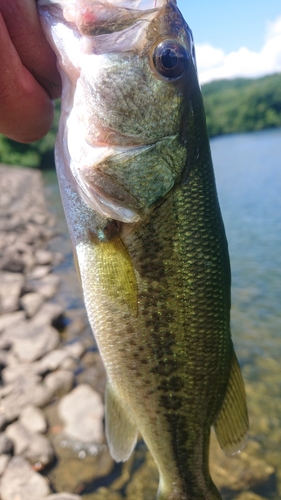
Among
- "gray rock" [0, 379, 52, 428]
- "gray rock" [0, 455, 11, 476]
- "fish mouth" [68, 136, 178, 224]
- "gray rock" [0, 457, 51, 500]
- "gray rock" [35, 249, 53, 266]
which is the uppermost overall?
"fish mouth" [68, 136, 178, 224]

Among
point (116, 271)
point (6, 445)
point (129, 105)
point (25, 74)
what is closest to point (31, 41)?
point (25, 74)

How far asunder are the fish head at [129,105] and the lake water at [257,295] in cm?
380

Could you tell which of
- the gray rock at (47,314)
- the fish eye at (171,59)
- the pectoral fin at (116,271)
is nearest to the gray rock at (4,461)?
the gray rock at (47,314)

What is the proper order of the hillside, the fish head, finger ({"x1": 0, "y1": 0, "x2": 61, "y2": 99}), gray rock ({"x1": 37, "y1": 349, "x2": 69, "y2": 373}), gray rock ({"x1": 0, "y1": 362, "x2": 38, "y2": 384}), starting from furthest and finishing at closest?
the hillside
gray rock ({"x1": 37, "y1": 349, "x2": 69, "y2": 373})
gray rock ({"x1": 0, "y1": 362, "x2": 38, "y2": 384})
the fish head
finger ({"x1": 0, "y1": 0, "x2": 61, "y2": 99})

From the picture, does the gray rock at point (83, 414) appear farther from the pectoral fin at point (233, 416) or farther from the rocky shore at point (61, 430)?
the pectoral fin at point (233, 416)

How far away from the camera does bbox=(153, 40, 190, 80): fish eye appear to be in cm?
181

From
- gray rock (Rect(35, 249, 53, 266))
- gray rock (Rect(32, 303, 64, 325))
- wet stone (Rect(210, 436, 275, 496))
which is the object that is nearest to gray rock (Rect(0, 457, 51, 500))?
wet stone (Rect(210, 436, 275, 496))

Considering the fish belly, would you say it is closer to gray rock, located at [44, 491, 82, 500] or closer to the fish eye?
the fish eye

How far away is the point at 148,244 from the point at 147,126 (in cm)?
52

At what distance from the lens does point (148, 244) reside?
1.93 meters

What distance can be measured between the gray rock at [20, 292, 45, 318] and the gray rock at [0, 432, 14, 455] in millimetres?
2974

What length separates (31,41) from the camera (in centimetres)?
167

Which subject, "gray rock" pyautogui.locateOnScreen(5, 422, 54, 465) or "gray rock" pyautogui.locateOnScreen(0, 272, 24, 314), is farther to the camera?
"gray rock" pyautogui.locateOnScreen(0, 272, 24, 314)

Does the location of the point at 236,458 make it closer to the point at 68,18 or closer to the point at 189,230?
the point at 189,230
